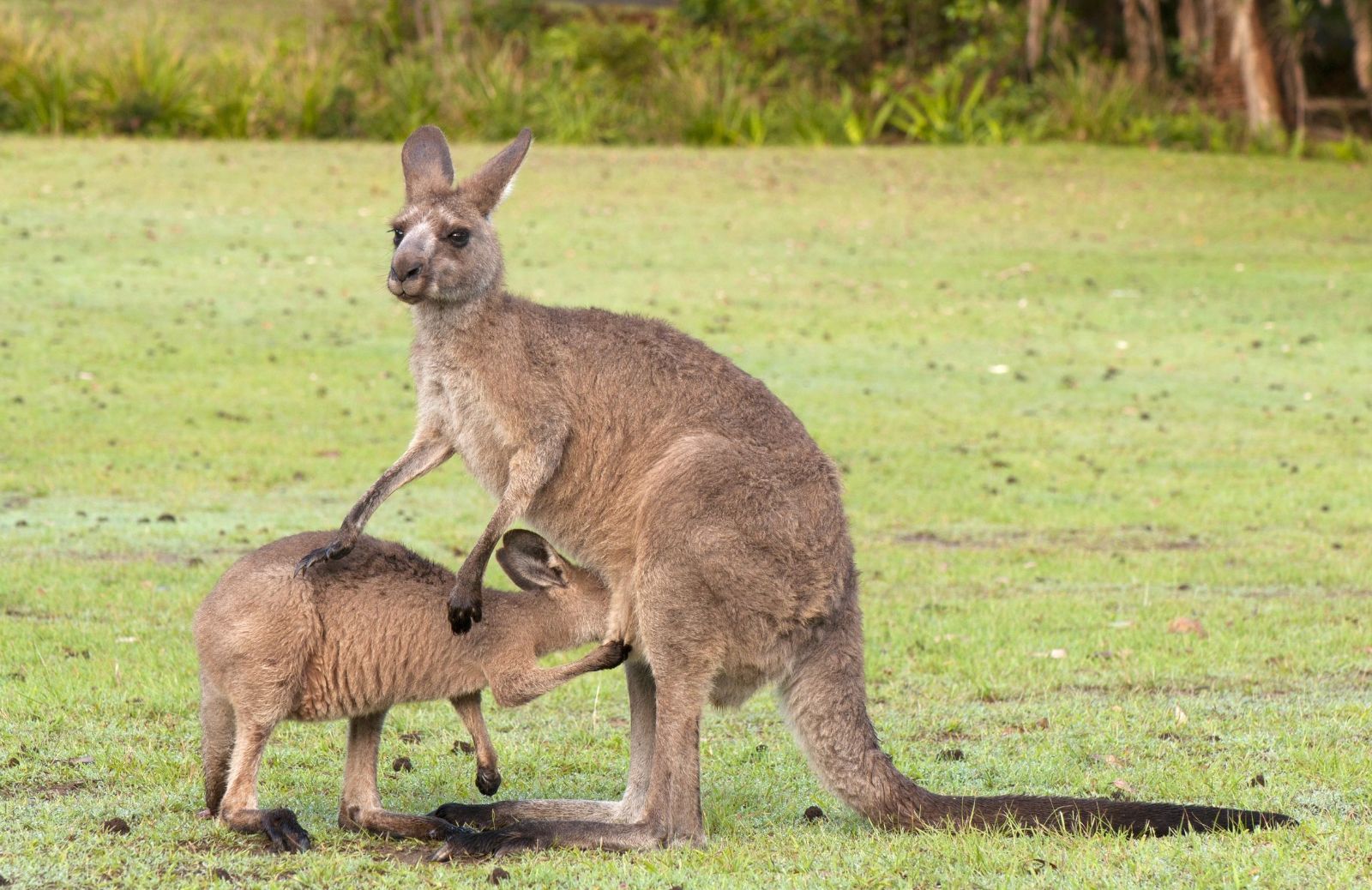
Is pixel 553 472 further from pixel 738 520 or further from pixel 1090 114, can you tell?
pixel 1090 114

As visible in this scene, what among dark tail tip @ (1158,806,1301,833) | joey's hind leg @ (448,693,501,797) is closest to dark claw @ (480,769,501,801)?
joey's hind leg @ (448,693,501,797)

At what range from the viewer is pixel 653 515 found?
4617mm

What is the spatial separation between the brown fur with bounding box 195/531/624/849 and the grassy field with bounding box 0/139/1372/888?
192 mm

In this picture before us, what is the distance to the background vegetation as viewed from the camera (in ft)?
77.6

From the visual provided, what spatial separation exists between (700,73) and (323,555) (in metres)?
23.8

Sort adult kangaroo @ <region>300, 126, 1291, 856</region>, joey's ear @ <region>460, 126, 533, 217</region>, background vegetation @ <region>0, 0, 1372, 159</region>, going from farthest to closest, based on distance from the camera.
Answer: background vegetation @ <region>0, 0, 1372, 159</region> → joey's ear @ <region>460, 126, 533, 217</region> → adult kangaroo @ <region>300, 126, 1291, 856</region>

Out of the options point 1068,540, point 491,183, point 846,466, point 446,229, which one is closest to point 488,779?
point 446,229

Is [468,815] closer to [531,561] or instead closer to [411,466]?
[531,561]

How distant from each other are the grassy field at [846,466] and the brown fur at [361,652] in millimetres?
192

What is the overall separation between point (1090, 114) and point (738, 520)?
75.1ft

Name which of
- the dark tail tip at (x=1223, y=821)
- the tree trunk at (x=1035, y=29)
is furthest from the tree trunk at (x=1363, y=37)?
the dark tail tip at (x=1223, y=821)

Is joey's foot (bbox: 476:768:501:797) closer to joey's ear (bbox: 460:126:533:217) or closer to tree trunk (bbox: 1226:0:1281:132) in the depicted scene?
joey's ear (bbox: 460:126:533:217)

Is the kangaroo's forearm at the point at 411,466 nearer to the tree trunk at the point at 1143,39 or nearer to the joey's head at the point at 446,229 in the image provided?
the joey's head at the point at 446,229

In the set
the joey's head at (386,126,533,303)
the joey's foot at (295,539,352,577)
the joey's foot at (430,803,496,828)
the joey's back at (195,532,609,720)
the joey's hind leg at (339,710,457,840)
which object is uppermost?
the joey's head at (386,126,533,303)
